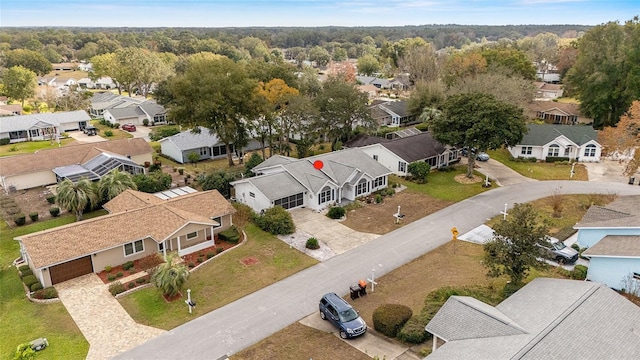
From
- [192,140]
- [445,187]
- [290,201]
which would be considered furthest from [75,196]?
[445,187]

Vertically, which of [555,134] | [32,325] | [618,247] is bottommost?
[32,325]

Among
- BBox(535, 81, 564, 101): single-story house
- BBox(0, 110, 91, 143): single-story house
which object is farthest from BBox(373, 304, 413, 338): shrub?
BBox(535, 81, 564, 101): single-story house

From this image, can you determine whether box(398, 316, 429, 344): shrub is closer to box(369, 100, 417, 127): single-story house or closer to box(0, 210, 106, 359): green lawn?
box(0, 210, 106, 359): green lawn

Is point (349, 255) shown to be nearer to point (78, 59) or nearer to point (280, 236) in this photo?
point (280, 236)

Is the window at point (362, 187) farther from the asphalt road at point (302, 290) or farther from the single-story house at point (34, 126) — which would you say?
the single-story house at point (34, 126)

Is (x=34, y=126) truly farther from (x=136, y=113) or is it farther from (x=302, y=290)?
(x=302, y=290)

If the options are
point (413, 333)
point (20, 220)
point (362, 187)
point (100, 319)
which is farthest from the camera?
point (362, 187)

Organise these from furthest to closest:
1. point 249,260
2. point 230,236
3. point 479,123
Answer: point 479,123
point 230,236
point 249,260

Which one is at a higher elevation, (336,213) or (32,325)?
(336,213)
